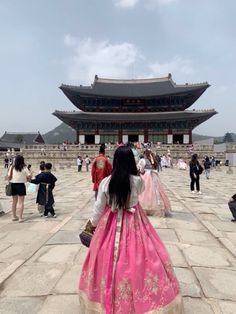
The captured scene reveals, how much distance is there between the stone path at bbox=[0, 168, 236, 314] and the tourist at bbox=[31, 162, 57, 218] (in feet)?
1.12

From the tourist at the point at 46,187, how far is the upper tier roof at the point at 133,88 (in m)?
37.5

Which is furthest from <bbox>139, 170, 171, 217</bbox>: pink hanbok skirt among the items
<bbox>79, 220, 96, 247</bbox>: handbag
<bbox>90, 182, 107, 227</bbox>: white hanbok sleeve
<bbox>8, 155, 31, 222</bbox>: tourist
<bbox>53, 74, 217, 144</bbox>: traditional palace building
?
<bbox>53, 74, 217, 144</bbox>: traditional palace building

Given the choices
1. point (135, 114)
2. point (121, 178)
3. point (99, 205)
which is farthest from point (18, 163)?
point (135, 114)

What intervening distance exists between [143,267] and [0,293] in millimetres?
1963

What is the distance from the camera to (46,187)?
313 inches

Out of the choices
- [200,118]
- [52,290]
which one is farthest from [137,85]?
[52,290]

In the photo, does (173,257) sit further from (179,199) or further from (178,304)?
(179,199)

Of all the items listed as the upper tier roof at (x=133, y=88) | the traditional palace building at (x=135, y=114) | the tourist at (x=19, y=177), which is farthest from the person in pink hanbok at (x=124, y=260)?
the upper tier roof at (x=133, y=88)

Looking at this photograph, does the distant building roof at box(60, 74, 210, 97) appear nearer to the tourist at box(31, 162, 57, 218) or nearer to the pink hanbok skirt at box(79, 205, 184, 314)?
the tourist at box(31, 162, 57, 218)

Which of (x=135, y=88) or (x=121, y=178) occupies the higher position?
(x=135, y=88)

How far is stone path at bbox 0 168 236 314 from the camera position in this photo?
11.5ft

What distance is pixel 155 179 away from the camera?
7797 mm

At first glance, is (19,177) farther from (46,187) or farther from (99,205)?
(99,205)

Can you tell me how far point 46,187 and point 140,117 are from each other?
36728 mm
